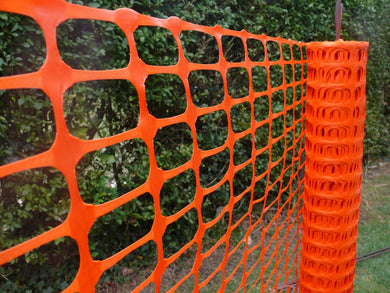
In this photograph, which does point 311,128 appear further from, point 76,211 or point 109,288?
point 109,288

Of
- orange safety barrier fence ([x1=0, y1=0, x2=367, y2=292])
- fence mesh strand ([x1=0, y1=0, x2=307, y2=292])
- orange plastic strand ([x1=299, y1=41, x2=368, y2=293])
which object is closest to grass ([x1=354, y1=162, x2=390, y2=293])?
fence mesh strand ([x1=0, y1=0, x2=307, y2=292])

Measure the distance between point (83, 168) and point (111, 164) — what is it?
0.27 metres

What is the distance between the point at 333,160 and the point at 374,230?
2.94m

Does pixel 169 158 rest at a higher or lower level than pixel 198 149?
lower

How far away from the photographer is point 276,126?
13.7 feet

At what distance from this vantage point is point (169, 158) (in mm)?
3010

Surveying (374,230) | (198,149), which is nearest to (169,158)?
(198,149)

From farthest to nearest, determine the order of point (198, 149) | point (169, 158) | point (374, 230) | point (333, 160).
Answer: point (374, 230) < point (169, 158) < point (333, 160) < point (198, 149)

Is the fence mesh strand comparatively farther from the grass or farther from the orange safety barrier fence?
the grass

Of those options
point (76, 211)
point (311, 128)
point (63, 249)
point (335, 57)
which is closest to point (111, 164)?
point (63, 249)

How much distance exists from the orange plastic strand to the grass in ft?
5.48

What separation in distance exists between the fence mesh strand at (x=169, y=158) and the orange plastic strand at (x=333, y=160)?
22 cm

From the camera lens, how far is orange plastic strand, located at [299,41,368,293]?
1.50 metres

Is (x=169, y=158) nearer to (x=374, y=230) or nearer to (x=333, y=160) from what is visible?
(x=333, y=160)
